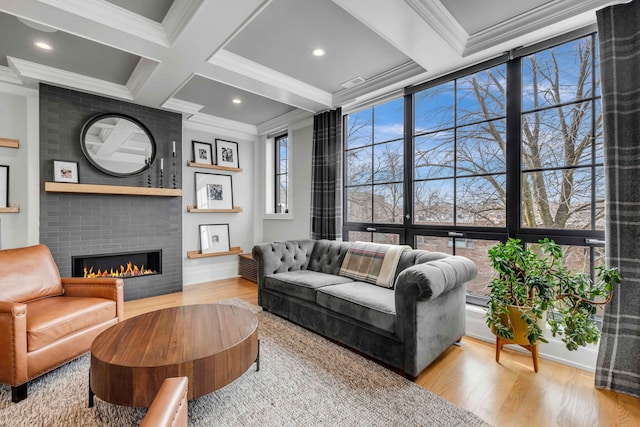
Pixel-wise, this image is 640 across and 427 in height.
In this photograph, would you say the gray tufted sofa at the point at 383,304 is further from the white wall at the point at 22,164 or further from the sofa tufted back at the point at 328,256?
the white wall at the point at 22,164

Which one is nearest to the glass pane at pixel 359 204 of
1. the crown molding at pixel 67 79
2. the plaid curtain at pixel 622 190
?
the plaid curtain at pixel 622 190

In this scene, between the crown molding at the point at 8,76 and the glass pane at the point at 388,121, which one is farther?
the glass pane at the point at 388,121

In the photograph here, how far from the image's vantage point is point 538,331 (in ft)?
6.41

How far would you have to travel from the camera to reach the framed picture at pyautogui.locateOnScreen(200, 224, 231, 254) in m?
4.69

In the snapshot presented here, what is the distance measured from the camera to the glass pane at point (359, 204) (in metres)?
3.68

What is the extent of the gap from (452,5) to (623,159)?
1.56m

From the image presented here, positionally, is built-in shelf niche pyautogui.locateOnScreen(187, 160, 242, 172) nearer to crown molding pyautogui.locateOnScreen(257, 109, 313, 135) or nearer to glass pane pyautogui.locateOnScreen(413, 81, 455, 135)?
crown molding pyautogui.locateOnScreen(257, 109, 313, 135)

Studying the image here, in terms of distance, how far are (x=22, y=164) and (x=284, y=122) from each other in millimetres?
3231

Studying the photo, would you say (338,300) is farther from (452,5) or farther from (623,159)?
(452,5)

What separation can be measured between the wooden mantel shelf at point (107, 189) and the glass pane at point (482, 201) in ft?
11.8

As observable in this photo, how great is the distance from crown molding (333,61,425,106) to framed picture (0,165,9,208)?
3.82 metres

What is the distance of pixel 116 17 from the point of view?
220 centimetres

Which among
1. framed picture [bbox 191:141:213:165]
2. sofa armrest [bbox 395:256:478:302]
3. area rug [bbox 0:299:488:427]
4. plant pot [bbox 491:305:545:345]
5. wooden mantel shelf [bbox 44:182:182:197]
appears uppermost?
framed picture [bbox 191:141:213:165]

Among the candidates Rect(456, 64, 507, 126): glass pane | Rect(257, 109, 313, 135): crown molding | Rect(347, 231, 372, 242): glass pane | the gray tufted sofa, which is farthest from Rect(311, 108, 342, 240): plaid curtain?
Rect(456, 64, 507, 126): glass pane
